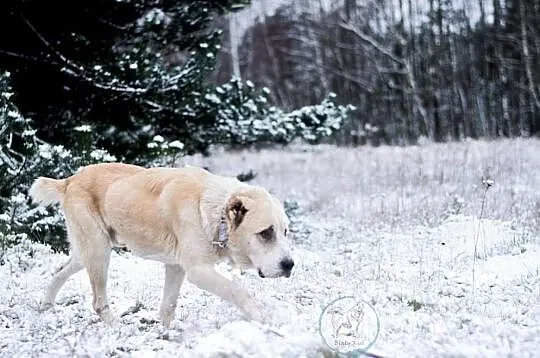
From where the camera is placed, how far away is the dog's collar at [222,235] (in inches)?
194

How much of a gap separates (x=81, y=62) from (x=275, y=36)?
Answer: 31902 mm

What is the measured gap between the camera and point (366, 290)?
6027mm

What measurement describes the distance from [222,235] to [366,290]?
1669mm

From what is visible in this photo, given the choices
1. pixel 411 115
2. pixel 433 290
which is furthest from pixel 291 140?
pixel 411 115

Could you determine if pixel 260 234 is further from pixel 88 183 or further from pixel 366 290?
pixel 88 183

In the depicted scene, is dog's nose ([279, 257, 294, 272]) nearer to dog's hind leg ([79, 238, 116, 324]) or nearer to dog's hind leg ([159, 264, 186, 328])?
dog's hind leg ([159, 264, 186, 328])

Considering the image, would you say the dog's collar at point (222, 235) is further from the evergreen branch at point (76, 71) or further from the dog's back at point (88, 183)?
the evergreen branch at point (76, 71)

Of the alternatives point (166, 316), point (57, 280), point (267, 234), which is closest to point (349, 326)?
point (267, 234)

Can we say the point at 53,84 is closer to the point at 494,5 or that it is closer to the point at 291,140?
the point at 291,140

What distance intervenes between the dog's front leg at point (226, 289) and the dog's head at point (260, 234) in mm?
248

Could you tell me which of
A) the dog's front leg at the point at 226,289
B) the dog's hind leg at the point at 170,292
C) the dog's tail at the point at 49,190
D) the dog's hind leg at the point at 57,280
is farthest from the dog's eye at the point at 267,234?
the dog's tail at the point at 49,190

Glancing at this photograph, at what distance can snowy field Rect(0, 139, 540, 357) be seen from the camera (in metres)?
4.18

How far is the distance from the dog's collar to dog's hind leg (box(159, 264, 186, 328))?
779mm

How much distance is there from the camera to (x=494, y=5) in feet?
113
